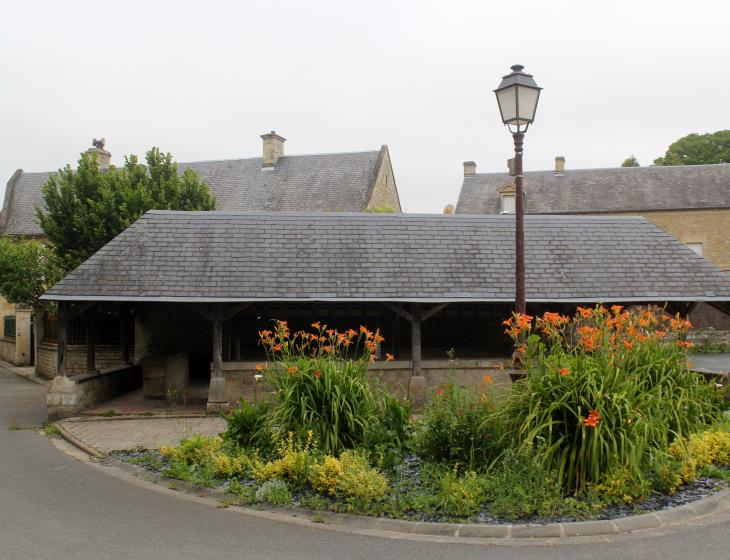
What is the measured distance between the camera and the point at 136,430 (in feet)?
36.9

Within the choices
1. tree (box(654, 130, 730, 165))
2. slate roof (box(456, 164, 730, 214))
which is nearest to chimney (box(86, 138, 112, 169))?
slate roof (box(456, 164, 730, 214))

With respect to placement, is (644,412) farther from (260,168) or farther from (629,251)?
(260,168)

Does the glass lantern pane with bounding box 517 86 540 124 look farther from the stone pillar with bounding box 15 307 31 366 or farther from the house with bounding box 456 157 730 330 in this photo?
the stone pillar with bounding box 15 307 31 366

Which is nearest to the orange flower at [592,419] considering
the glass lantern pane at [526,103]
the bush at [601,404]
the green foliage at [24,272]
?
the bush at [601,404]

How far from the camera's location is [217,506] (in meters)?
6.64

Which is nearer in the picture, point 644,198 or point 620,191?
point 644,198

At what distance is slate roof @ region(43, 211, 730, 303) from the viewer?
12.6 meters

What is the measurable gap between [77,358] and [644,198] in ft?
84.7

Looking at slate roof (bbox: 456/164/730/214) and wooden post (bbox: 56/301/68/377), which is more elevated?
slate roof (bbox: 456/164/730/214)

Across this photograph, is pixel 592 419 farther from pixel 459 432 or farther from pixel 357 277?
pixel 357 277

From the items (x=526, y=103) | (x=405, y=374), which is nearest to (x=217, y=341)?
(x=405, y=374)

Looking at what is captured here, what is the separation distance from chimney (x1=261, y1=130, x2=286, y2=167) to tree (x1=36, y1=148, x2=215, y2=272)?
1099 centimetres

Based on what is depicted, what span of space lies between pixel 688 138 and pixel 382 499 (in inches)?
1832

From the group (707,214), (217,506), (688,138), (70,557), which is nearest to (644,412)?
(217,506)
